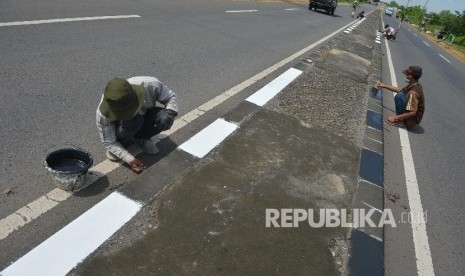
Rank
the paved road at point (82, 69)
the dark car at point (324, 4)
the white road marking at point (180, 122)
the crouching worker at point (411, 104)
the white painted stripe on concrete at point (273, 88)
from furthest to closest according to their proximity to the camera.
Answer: the dark car at point (324, 4), the crouching worker at point (411, 104), the white painted stripe on concrete at point (273, 88), the paved road at point (82, 69), the white road marking at point (180, 122)

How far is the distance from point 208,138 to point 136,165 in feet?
3.70

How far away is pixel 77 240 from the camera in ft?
9.11

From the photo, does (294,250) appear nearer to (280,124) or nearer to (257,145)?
(257,145)

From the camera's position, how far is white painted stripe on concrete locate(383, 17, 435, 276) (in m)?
3.38

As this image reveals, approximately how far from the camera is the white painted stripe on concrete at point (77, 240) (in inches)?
98.6

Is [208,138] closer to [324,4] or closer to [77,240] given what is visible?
[77,240]

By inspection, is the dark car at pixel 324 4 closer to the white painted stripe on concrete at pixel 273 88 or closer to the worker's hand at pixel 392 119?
the white painted stripe on concrete at pixel 273 88

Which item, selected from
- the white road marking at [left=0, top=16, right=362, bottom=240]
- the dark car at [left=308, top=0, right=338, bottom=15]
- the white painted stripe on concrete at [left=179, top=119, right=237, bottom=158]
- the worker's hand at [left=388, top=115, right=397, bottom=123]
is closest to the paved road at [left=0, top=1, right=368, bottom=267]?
the white road marking at [left=0, top=16, right=362, bottom=240]

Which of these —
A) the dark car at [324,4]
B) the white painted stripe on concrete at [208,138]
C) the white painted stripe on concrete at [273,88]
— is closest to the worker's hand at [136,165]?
the white painted stripe on concrete at [208,138]

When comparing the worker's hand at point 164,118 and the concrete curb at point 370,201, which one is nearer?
the concrete curb at point 370,201

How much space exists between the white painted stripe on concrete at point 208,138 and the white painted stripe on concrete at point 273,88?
1166 millimetres

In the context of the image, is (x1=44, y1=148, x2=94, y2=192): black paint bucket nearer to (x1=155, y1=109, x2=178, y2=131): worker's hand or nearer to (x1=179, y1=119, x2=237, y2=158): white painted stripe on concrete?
(x1=155, y1=109, x2=178, y2=131): worker's hand

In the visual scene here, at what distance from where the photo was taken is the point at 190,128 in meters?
4.76

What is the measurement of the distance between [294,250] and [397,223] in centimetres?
151
